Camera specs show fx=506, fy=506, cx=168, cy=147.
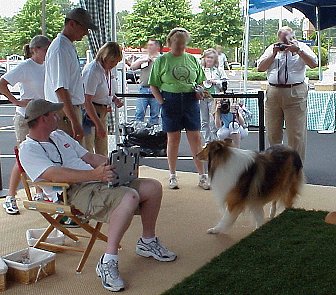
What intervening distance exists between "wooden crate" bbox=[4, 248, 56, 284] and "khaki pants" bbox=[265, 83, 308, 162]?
303 cm

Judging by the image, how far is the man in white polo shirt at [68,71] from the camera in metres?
3.60

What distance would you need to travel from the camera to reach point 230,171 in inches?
145

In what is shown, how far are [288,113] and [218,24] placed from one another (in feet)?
74.3

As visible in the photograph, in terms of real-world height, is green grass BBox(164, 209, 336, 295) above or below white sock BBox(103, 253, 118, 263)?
below

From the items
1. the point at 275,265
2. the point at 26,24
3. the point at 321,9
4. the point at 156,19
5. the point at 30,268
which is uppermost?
the point at 156,19

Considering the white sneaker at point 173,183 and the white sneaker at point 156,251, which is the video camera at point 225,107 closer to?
the white sneaker at point 173,183

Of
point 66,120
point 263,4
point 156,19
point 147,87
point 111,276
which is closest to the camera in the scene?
point 111,276

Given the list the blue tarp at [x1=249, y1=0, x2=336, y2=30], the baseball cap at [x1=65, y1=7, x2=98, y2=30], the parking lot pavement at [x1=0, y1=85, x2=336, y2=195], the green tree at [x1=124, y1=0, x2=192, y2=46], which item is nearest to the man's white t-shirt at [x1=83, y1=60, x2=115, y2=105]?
the baseball cap at [x1=65, y1=7, x2=98, y2=30]

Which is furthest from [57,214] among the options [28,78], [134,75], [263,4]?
[134,75]

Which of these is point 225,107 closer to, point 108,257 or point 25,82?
point 25,82

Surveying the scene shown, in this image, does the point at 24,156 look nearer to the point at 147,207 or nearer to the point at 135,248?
the point at 147,207

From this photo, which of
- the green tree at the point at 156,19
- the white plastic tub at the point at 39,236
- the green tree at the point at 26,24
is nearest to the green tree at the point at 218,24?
the green tree at the point at 156,19

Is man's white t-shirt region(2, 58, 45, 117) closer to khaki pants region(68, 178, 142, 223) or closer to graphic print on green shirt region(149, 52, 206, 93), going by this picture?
graphic print on green shirt region(149, 52, 206, 93)

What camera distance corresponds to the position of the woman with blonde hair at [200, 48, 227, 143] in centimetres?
704
